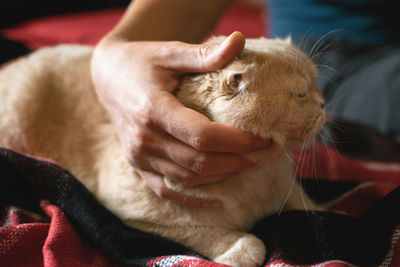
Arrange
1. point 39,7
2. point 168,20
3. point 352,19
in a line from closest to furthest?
1. point 168,20
2. point 352,19
3. point 39,7

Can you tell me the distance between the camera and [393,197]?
28.5 inches

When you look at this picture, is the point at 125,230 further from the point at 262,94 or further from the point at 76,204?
the point at 262,94

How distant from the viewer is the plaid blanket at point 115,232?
2.36 feet

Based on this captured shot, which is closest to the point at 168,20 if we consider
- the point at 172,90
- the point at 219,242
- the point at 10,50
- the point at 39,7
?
the point at 172,90

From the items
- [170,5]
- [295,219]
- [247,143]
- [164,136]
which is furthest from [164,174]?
[170,5]

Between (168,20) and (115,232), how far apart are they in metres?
0.73

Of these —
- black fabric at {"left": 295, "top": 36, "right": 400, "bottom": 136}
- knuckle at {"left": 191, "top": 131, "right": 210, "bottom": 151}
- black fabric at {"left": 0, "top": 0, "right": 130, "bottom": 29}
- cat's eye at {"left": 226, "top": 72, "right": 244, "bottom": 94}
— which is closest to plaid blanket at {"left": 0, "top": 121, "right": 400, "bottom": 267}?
knuckle at {"left": 191, "top": 131, "right": 210, "bottom": 151}

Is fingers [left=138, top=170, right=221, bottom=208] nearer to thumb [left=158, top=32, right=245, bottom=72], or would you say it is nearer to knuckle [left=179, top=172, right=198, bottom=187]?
knuckle [left=179, top=172, right=198, bottom=187]

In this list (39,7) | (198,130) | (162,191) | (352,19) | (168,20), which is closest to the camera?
(198,130)

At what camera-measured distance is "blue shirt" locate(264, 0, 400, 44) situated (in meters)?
1.54

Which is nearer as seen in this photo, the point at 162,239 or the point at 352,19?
the point at 162,239

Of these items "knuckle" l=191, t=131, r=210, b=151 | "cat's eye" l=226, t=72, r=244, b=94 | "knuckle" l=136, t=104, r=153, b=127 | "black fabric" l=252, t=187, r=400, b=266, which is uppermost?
"cat's eye" l=226, t=72, r=244, b=94

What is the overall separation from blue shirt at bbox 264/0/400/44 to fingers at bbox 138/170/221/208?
3.31ft

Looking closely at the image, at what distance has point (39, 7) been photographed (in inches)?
107
